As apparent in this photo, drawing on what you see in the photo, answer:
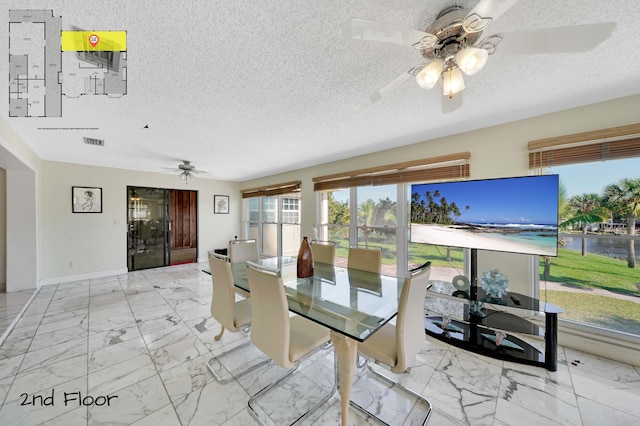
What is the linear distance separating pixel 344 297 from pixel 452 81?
164 cm

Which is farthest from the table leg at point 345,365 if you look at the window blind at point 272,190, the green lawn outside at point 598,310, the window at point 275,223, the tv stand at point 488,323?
the window at point 275,223

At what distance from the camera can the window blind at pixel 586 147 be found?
6.17ft

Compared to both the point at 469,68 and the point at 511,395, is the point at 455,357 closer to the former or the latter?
the point at 511,395

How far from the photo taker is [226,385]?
1761 millimetres

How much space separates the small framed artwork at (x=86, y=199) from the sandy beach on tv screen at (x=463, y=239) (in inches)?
236

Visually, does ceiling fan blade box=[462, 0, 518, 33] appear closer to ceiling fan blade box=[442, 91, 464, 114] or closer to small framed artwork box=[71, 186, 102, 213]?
ceiling fan blade box=[442, 91, 464, 114]

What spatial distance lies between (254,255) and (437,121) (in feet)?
9.85

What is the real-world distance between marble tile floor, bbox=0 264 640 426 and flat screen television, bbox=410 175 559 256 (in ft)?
3.40

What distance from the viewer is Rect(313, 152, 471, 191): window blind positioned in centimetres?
275

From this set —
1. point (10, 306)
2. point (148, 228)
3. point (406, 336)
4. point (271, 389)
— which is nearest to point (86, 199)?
point (148, 228)

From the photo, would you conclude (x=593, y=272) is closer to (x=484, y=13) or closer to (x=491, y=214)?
(x=491, y=214)

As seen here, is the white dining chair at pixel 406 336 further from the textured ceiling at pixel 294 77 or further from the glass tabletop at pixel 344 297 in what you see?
the textured ceiling at pixel 294 77

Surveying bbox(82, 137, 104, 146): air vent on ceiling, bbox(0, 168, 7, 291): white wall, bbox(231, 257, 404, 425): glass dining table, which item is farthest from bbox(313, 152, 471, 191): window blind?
bbox(0, 168, 7, 291): white wall

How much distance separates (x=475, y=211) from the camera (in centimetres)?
234
